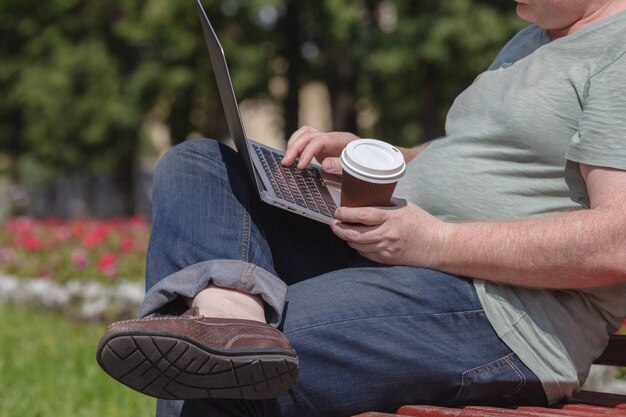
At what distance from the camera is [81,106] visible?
650 inches

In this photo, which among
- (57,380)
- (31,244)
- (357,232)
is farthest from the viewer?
(31,244)

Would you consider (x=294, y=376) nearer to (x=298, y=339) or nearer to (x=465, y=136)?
(x=298, y=339)

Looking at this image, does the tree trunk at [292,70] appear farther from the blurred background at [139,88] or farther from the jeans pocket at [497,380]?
the jeans pocket at [497,380]

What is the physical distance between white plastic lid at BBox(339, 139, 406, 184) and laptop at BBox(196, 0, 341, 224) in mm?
170

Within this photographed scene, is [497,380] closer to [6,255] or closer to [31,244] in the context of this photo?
[31,244]

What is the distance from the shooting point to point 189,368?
5.78ft

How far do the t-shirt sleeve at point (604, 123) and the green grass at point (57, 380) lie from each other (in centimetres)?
241

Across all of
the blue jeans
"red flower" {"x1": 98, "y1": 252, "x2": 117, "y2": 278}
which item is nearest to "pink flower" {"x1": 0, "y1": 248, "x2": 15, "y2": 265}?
"red flower" {"x1": 98, "y1": 252, "x2": 117, "y2": 278}

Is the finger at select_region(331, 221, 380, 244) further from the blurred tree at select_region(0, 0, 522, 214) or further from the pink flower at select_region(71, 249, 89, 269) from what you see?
the blurred tree at select_region(0, 0, 522, 214)

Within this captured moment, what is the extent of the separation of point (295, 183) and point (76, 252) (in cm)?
535

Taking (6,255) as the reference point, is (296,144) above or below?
above

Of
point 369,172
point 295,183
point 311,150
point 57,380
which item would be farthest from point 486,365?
point 57,380

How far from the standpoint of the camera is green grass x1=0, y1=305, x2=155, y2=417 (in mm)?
3996

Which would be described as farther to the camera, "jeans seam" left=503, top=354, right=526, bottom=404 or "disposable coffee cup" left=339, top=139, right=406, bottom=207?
"jeans seam" left=503, top=354, right=526, bottom=404
